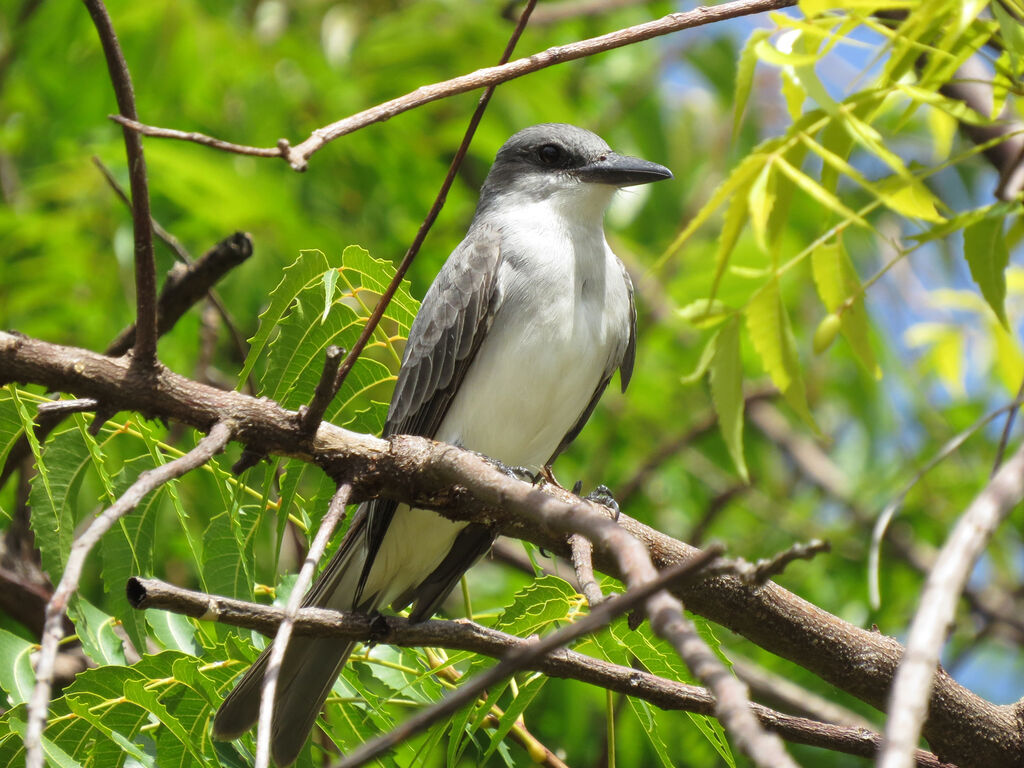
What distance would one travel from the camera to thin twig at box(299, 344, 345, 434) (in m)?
2.20

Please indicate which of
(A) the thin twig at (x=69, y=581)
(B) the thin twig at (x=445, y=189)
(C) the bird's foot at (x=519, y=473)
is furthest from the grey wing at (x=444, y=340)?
(A) the thin twig at (x=69, y=581)

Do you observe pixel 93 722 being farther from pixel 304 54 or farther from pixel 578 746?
pixel 304 54

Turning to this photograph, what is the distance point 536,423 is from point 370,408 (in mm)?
1042

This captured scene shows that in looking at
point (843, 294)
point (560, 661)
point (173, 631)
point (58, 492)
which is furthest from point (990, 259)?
point (173, 631)

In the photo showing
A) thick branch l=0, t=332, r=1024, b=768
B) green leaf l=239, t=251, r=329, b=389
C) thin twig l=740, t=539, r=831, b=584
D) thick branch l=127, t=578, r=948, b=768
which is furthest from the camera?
green leaf l=239, t=251, r=329, b=389

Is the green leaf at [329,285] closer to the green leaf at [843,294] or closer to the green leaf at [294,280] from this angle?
the green leaf at [294,280]

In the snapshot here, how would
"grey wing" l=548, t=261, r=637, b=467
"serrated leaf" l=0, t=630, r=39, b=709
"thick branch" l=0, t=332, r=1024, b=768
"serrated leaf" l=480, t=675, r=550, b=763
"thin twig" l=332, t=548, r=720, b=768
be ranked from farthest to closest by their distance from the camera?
"grey wing" l=548, t=261, r=637, b=467
"serrated leaf" l=0, t=630, r=39, b=709
"serrated leaf" l=480, t=675, r=550, b=763
"thick branch" l=0, t=332, r=1024, b=768
"thin twig" l=332, t=548, r=720, b=768

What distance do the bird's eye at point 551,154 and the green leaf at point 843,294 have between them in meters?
2.91

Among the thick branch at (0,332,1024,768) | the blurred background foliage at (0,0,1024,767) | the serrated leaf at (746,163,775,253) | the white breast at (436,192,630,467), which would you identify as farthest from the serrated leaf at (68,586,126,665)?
the serrated leaf at (746,163,775,253)

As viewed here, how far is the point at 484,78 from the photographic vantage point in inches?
86.0

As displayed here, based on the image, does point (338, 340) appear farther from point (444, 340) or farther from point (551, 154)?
point (551, 154)

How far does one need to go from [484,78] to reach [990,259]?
0.99 metres

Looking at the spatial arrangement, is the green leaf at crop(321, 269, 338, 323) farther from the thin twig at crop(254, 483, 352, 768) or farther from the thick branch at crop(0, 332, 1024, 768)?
the thin twig at crop(254, 483, 352, 768)

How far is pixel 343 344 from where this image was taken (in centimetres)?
317
